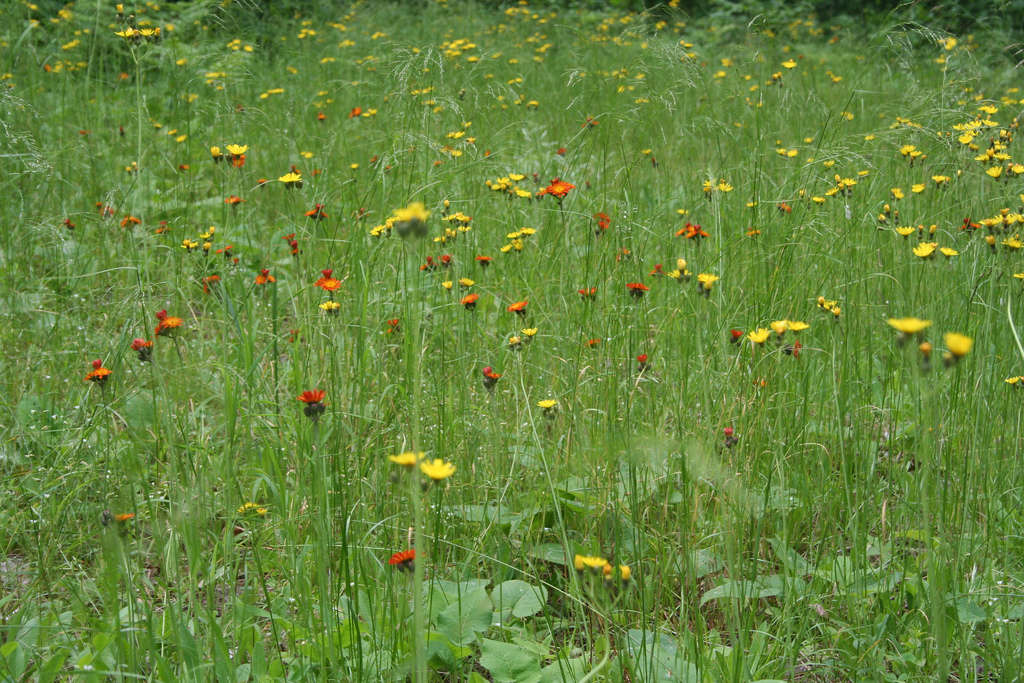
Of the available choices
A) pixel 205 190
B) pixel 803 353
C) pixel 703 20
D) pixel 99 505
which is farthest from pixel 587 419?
pixel 703 20

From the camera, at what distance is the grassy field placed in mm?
1209

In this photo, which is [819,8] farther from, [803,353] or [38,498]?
[38,498]

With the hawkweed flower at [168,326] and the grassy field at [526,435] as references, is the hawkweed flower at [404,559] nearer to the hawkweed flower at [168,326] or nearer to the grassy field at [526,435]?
the grassy field at [526,435]

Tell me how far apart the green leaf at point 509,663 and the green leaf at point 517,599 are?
81 millimetres

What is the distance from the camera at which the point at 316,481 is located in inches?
49.1

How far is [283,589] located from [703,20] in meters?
9.44

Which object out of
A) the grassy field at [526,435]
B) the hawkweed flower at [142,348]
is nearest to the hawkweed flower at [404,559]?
the grassy field at [526,435]

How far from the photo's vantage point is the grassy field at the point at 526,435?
121 cm

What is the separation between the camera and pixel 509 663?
118cm

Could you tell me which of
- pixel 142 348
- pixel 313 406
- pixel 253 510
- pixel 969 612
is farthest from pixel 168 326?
pixel 969 612

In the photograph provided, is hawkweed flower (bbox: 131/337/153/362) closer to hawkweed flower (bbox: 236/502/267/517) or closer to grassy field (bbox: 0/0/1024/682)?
grassy field (bbox: 0/0/1024/682)

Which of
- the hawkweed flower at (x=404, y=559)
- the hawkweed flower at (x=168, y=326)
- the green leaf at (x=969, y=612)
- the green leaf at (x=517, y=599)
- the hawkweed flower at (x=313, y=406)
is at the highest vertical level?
the hawkweed flower at (x=168, y=326)

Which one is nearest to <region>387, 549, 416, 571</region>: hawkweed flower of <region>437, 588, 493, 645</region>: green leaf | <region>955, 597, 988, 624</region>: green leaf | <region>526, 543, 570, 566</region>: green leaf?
<region>437, 588, 493, 645</region>: green leaf

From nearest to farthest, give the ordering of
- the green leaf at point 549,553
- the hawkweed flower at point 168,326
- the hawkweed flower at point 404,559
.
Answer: the hawkweed flower at point 404,559 < the hawkweed flower at point 168,326 < the green leaf at point 549,553
